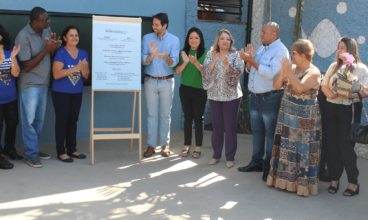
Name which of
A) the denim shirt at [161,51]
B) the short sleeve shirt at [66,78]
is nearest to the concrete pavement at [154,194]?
the short sleeve shirt at [66,78]

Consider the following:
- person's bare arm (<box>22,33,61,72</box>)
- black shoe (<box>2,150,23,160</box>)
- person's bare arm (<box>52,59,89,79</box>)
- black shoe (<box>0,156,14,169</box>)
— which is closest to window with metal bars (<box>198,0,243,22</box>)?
person's bare arm (<box>52,59,89,79</box>)

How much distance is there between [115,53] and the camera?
446cm

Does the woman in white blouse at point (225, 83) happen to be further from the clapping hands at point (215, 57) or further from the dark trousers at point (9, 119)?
the dark trousers at point (9, 119)

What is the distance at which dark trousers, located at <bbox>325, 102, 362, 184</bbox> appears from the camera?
3.59 m

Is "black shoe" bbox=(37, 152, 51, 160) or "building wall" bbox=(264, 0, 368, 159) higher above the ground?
"building wall" bbox=(264, 0, 368, 159)

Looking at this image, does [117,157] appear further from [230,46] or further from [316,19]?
[316,19]

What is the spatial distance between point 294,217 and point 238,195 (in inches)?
25.5

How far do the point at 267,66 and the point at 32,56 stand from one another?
9.50 feet

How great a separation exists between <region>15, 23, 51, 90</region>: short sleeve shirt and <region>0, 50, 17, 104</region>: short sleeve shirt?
0.12 metres

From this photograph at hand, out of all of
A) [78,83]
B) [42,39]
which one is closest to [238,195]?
[78,83]

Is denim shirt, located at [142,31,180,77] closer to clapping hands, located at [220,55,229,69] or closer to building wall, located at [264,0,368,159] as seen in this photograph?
clapping hands, located at [220,55,229,69]

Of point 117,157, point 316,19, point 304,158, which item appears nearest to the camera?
point 304,158

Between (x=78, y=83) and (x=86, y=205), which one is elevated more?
(x=78, y=83)

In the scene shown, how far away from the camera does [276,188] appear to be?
3846 mm
